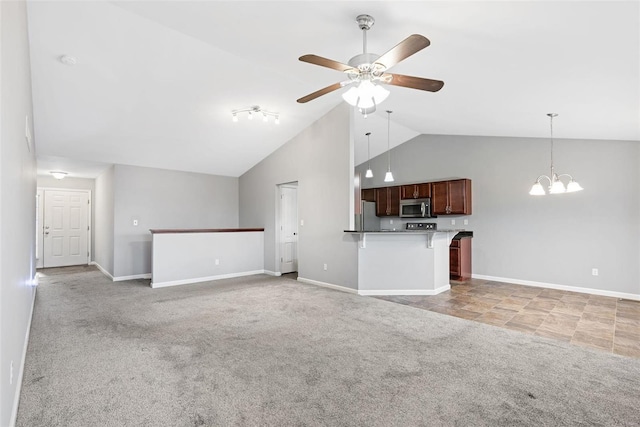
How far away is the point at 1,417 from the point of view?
1.44 m

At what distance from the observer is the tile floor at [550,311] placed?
320 cm

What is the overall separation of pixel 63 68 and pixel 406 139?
238 inches

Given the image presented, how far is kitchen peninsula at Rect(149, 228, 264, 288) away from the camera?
18.5ft

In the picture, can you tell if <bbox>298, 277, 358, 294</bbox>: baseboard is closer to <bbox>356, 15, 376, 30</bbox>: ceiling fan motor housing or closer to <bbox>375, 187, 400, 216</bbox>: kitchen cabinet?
<bbox>375, 187, 400, 216</bbox>: kitchen cabinet

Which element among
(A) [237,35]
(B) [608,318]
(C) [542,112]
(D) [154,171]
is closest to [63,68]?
(A) [237,35]

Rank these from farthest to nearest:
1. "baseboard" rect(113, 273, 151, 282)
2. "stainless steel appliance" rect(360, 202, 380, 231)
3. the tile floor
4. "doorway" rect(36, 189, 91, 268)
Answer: "doorway" rect(36, 189, 91, 268) < "stainless steel appliance" rect(360, 202, 380, 231) < "baseboard" rect(113, 273, 151, 282) < the tile floor

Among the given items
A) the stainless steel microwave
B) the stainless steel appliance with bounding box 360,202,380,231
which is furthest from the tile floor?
A: the stainless steel appliance with bounding box 360,202,380,231

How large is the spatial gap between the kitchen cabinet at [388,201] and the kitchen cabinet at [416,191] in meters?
0.19

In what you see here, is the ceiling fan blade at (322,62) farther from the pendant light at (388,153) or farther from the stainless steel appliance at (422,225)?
the stainless steel appliance at (422,225)

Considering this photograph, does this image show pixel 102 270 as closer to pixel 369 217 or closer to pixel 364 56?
pixel 369 217

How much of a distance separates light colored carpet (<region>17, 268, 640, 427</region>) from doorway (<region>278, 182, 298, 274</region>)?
9.18 feet

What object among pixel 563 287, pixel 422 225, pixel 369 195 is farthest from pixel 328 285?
pixel 563 287

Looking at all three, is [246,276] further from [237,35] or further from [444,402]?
[444,402]

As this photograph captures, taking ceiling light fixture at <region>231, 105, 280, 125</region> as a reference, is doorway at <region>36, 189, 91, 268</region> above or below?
below
